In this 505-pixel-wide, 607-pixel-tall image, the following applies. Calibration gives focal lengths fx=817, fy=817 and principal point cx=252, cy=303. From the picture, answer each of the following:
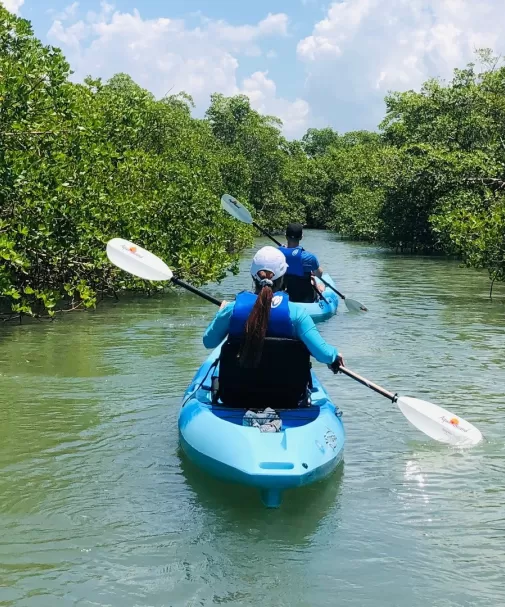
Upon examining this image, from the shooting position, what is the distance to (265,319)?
13.9 ft

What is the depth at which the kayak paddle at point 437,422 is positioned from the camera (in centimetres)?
543

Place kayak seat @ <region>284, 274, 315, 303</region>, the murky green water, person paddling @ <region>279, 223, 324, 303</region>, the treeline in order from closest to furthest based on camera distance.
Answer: the murky green water → person paddling @ <region>279, 223, 324, 303</region> → kayak seat @ <region>284, 274, 315, 303</region> → the treeline

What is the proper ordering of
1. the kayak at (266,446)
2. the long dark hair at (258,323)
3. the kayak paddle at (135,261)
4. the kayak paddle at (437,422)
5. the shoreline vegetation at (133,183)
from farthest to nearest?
1. the shoreline vegetation at (133,183)
2. the kayak paddle at (135,261)
3. the kayak paddle at (437,422)
4. the long dark hair at (258,323)
5. the kayak at (266,446)

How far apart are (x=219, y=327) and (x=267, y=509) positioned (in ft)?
3.30

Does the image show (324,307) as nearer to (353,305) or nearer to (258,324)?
(353,305)

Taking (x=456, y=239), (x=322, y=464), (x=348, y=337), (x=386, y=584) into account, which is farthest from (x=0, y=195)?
(x=456, y=239)

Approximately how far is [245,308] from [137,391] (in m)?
2.88

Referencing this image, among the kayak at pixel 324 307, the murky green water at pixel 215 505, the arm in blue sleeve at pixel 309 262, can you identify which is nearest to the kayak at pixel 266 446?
the murky green water at pixel 215 505

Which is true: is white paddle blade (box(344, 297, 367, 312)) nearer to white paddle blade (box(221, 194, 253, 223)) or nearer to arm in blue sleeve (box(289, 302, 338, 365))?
white paddle blade (box(221, 194, 253, 223))

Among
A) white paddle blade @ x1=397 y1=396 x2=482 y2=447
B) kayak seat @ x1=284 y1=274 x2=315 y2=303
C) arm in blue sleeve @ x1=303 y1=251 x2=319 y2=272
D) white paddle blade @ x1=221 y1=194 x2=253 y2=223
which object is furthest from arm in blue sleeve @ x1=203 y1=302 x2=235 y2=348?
white paddle blade @ x1=221 y1=194 x2=253 y2=223

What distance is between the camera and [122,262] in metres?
6.43

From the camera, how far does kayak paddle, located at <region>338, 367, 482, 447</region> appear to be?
543 cm

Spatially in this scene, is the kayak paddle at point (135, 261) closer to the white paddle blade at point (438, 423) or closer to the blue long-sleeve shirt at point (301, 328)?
the blue long-sleeve shirt at point (301, 328)

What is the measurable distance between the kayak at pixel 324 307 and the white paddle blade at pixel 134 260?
3.75 m
